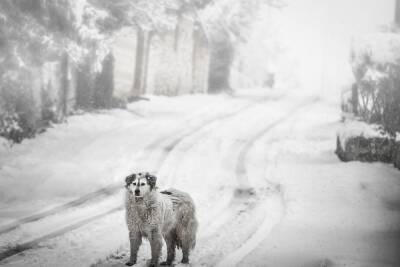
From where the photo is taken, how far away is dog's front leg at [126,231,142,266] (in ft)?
26.4

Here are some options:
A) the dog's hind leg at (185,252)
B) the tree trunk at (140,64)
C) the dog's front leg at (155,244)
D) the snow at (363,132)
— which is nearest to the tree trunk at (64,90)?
the tree trunk at (140,64)

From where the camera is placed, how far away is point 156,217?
7.80 meters

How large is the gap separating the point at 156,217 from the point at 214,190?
644cm

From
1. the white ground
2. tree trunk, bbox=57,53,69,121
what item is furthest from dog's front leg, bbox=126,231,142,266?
tree trunk, bbox=57,53,69,121

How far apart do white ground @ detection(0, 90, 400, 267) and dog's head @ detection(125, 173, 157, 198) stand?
6.34 feet

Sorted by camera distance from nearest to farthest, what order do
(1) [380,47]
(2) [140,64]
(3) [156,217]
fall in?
(3) [156,217]
(1) [380,47]
(2) [140,64]

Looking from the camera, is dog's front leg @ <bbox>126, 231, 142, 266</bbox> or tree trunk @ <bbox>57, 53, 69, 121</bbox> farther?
tree trunk @ <bbox>57, 53, 69, 121</bbox>

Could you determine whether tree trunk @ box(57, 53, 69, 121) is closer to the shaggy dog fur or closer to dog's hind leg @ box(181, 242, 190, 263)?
the shaggy dog fur

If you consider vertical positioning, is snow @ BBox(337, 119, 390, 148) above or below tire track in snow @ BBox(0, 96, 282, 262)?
above

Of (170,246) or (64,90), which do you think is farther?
(64,90)

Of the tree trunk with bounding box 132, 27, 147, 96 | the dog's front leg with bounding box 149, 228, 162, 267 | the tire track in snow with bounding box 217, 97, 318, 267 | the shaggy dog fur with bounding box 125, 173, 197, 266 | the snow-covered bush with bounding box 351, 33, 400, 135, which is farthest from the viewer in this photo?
the tree trunk with bounding box 132, 27, 147, 96

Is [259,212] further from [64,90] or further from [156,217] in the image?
[64,90]

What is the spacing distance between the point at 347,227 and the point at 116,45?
1674 centimetres

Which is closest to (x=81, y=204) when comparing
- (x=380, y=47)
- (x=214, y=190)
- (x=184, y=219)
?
(x=214, y=190)
